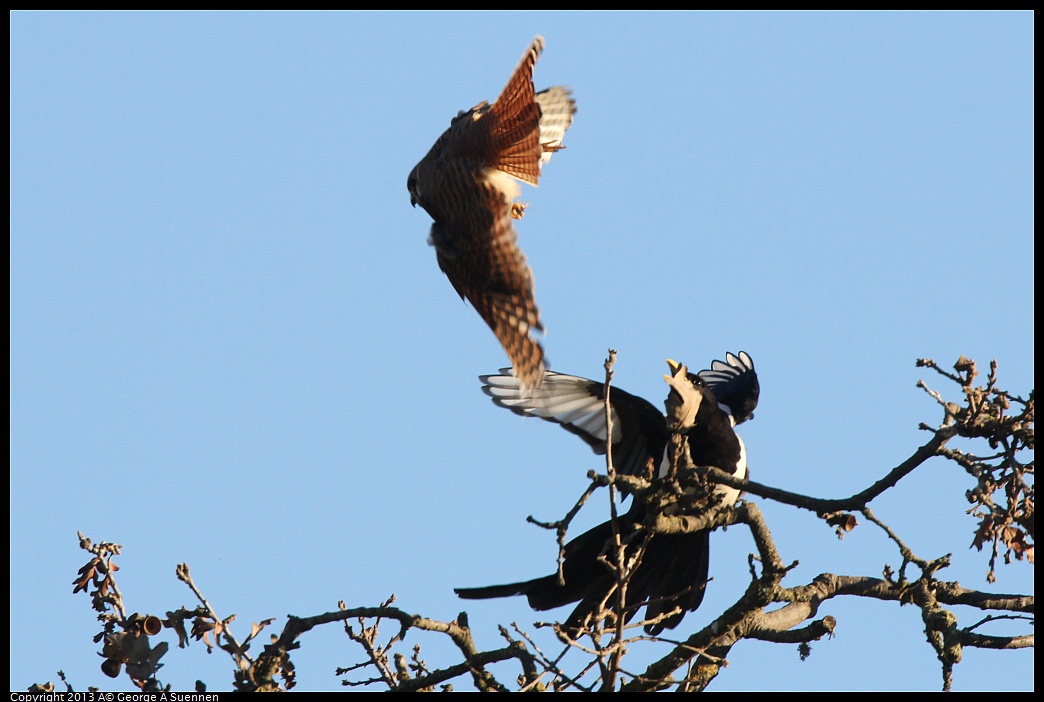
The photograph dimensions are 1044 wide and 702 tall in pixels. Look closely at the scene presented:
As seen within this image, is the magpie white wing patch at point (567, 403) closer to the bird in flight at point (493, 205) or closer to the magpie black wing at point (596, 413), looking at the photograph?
the magpie black wing at point (596, 413)

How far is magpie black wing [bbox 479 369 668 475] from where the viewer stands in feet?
17.8

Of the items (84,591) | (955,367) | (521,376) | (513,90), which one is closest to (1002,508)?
(955,367)

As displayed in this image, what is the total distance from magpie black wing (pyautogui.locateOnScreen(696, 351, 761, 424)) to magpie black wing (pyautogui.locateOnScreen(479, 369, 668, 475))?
0.50m

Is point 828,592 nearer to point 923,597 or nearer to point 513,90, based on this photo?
point 923,597

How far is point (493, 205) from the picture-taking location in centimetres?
404

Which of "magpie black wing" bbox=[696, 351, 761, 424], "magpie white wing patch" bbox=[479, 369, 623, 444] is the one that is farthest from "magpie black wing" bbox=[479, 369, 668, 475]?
"magpie black wing" bbox=[696, 351, 761, 424]

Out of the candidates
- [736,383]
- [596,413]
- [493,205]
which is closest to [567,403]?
[596,413]

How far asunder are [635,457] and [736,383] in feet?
2.67

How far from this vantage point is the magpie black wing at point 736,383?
5746 millimetres

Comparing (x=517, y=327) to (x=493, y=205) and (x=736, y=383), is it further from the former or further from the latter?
(x=736, y=383)

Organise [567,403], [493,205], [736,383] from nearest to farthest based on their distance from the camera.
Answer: [493,205] → [567,403] → [736,383]

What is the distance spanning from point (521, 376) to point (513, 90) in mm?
1074

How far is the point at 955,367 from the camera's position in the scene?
347 centimetres
